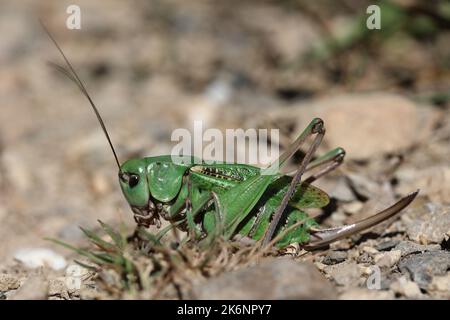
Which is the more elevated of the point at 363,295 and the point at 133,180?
the point at 133,180

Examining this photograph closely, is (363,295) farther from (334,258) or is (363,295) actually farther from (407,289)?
(334,258)

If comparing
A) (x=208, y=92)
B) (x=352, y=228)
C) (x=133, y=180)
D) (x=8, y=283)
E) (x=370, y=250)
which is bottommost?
(x=8, y=283)

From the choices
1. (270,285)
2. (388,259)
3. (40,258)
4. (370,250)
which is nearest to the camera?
(270,285)

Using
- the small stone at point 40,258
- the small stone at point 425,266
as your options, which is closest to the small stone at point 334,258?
the small stone at point 425,266

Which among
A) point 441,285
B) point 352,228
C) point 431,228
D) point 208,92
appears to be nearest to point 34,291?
point 352,228

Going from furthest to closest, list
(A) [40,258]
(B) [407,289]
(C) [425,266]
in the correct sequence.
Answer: (A) [40,258]
(C) [425,266]
(B) [407,289]

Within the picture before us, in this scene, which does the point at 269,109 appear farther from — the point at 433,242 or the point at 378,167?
the point at 433,242
